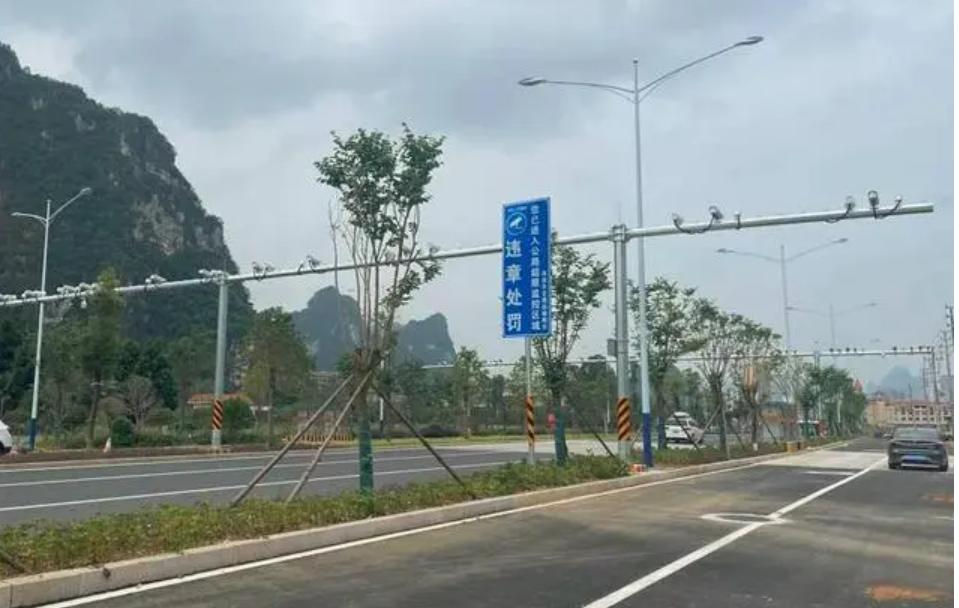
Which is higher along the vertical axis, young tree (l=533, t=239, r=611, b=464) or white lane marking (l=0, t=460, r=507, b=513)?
young tree (l=533, t=239, r=611, b=464)

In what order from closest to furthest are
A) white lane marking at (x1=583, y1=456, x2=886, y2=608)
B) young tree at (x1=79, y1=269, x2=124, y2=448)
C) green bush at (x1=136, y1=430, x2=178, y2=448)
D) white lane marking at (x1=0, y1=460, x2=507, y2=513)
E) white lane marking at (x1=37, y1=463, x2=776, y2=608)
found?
white lane marking at (x1=37, y1=463, x2=776, y2=608) < white lane marking at (x1=583, y1=456, x2=886, y2=608) < white lane marking at (x1=0, y1=460, x2=507, y2=513) < young tree at (x1=79, y1=269, x2=124, y2=448) < green bush at (x1=136, y1=430, x2=178, y2=448)

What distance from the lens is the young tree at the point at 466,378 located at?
190 ft

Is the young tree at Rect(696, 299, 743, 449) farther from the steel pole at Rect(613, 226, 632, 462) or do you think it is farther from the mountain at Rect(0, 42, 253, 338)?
the mountain at Rect(0, 42, 253, 338)

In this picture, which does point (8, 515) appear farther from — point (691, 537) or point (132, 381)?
point (132, 381)

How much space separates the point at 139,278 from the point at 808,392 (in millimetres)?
67440

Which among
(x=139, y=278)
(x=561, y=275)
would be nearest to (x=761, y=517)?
(x=561, y=275)

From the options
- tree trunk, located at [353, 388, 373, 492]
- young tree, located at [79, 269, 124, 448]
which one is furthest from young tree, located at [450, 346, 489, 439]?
tree trunk, located at [353, 388, 373, 492]

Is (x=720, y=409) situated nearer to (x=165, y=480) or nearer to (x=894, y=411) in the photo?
(x=165, y=480)

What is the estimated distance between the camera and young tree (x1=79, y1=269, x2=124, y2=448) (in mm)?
29438

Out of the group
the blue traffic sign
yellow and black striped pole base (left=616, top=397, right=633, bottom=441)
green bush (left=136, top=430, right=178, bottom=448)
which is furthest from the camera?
green bush (left=136, top=430, right=178, bottom=448)

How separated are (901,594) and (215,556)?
6.11m

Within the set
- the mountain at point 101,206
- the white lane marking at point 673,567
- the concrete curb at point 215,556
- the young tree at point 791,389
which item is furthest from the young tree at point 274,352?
the mountain at point 101,206

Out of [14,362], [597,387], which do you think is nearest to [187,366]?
[14,362]

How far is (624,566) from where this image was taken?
30.6 ft
